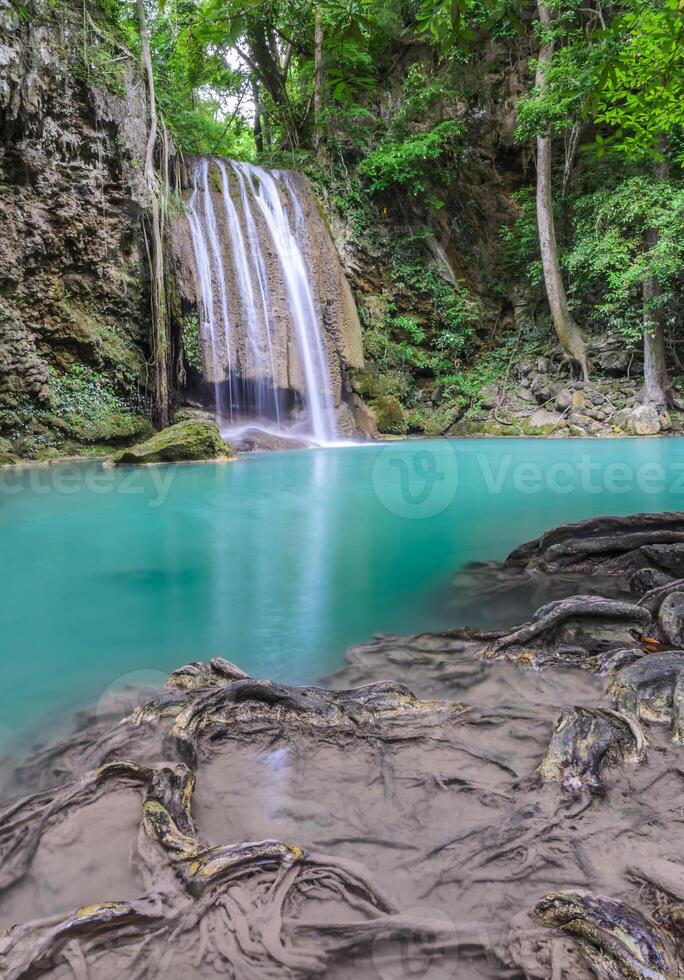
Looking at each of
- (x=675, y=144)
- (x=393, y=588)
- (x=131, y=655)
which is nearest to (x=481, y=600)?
(x=393, y=588)

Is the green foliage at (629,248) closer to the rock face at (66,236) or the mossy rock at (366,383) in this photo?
the mossy rock at (366,383)

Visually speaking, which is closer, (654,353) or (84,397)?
(84,397)

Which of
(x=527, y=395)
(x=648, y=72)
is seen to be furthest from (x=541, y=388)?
(x=648, y=72)

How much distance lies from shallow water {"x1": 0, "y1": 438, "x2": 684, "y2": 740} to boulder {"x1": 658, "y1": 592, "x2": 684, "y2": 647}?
36.9 inches

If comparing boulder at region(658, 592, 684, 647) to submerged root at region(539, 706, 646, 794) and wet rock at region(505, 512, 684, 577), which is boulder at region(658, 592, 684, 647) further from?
wet rock at region(505, 512, 684, 577)

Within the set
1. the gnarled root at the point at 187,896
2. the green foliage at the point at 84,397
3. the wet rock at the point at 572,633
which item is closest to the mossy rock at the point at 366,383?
the green foliage at the point at 84,397

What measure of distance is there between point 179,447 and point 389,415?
7028 millimetres

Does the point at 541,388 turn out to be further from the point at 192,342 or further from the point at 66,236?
the point at 66,236

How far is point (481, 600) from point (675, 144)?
49.4 ft

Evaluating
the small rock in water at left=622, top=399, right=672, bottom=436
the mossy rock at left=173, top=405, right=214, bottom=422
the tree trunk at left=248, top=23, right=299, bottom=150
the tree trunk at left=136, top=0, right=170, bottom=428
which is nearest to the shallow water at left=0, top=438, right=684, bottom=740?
the tree trunk at left=136, top=0, right=170, bottom=428

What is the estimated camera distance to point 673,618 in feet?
7.80

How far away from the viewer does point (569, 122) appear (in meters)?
12.0

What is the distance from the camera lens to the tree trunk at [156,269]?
37.2 ft

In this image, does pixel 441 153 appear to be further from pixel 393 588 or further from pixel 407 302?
pixel 393 588
